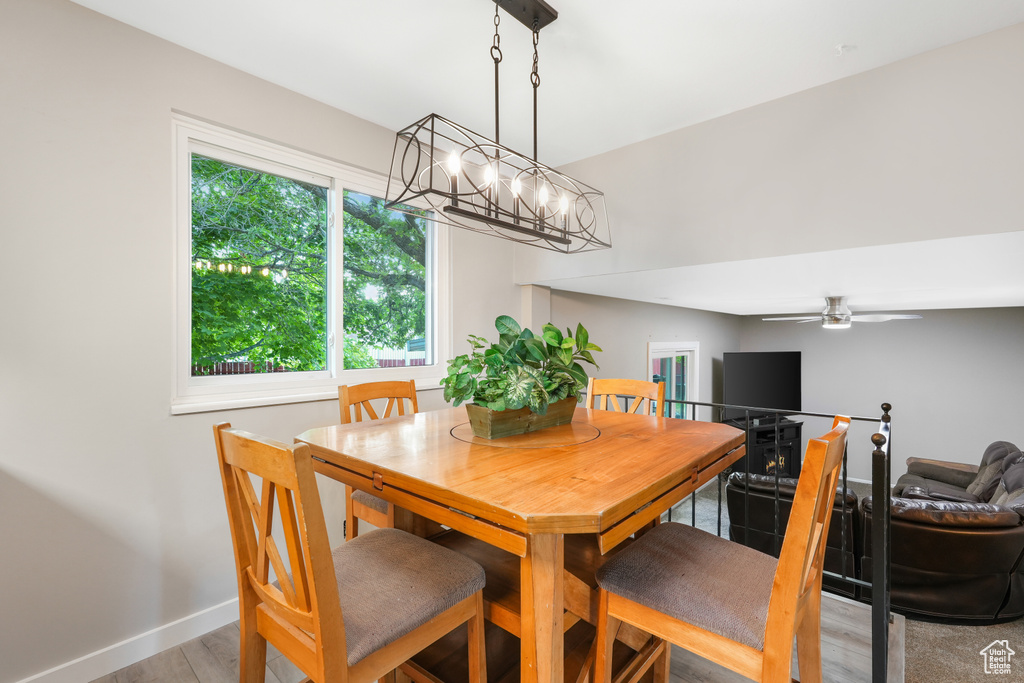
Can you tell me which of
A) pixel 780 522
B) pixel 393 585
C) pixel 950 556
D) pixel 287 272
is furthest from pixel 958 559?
pixel 287 272

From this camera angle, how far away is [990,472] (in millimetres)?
3664

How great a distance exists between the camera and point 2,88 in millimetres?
1512

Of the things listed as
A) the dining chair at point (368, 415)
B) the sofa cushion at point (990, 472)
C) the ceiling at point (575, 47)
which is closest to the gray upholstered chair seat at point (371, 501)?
the dining chair at point (368, 415)

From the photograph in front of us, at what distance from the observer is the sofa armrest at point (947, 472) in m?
4.21

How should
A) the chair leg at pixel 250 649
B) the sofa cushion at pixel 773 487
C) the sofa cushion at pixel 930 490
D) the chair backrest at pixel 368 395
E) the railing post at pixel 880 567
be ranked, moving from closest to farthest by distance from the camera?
the chair leg at pixel 250 649, the railing post at pixel 880 567, the chair backrest at pixel 368 395, the sofa cushion at pixel 773 487, the sofa cushion at pixel 930 490

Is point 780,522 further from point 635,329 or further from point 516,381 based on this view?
point 516,381

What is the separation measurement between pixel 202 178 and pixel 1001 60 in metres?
3.26

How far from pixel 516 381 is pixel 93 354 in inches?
63.0

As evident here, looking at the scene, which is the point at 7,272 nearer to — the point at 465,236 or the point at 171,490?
the point at 171,490

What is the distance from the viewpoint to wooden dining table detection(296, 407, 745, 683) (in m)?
0.92

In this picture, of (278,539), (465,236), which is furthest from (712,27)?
(278,539)

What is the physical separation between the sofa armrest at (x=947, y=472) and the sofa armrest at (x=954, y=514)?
7.98ft

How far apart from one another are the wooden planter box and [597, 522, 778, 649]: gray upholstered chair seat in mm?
520

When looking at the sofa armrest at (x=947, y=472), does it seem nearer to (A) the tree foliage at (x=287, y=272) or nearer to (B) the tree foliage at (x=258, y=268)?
(A) the tree foliage at (x=287, y=272)
